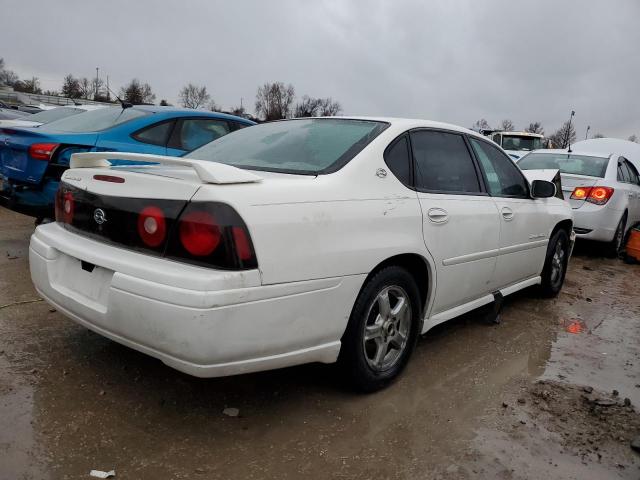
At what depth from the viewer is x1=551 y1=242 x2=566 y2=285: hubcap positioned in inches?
199

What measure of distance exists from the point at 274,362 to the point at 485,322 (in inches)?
100

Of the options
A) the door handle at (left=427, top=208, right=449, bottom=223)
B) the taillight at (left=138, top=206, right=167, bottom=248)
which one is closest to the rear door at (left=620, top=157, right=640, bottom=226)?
the door handle at (left=427, top=208, right=449, bottom=223)

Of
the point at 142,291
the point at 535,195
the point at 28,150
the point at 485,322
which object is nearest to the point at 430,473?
the point at 142,291

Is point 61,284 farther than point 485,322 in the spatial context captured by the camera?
No

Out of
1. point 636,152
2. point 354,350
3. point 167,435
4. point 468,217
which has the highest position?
point 636,152

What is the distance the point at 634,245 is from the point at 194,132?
6248 millimetres

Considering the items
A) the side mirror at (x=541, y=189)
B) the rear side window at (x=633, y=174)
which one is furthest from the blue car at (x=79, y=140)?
the rear side window at (x=633, y=174)

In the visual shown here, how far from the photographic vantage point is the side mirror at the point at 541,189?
4301mm

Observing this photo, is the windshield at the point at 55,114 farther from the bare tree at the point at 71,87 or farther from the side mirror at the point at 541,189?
the bare tree at the point at 71,87

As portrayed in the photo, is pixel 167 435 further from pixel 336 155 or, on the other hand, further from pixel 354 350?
pixel 336 155

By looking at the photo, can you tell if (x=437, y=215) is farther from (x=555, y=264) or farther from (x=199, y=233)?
(x=555, y=264)

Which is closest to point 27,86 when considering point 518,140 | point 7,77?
point 7,77

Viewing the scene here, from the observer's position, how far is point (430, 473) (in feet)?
7.36

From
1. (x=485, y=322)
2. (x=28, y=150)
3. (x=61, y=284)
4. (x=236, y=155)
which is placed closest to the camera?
(x=61, y=284)
